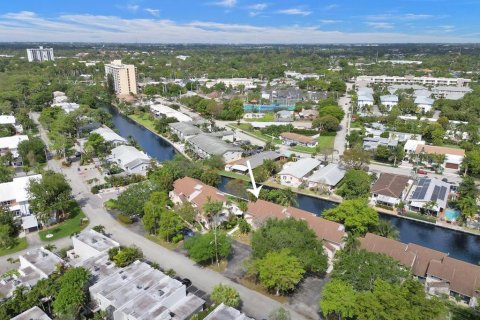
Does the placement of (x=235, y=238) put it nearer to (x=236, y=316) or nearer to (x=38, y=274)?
(x=236, y=316)

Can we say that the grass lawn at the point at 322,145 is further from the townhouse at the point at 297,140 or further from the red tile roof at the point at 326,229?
the red tile roof at the point at 326,229

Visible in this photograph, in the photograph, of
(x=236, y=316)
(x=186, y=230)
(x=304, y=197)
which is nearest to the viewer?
(x=236, y=316)

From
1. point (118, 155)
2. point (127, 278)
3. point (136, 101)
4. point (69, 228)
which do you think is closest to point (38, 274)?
point (127, 278)

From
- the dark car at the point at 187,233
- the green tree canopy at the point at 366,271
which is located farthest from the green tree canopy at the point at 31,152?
the green tree canopy at the point at 366,271

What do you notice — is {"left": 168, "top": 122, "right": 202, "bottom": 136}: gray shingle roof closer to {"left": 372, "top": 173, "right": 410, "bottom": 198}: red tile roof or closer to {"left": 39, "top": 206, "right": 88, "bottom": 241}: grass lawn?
{"left": 39, "top": 206, "right": 88, "bottom": 241}: grass lawn

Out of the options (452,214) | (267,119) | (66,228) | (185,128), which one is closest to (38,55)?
(185,128)

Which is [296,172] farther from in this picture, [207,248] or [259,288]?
[259,288]
